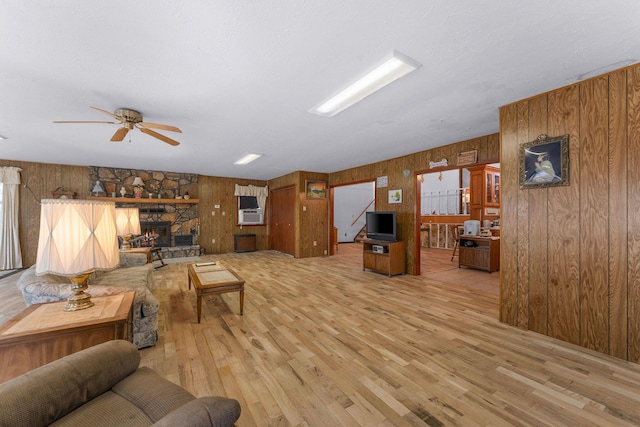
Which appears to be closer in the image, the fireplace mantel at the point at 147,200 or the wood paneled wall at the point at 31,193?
the wood paneled wall at the point at 31,193

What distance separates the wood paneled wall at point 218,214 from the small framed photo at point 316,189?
246 centimetres

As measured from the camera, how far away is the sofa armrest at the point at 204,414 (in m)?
0.82

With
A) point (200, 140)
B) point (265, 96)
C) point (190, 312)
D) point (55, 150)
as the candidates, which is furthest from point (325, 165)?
point (55, 150)

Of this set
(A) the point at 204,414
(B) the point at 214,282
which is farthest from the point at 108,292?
(A) the point at 204,414

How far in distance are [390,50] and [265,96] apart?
4.45ft

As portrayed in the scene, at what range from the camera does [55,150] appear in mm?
5035

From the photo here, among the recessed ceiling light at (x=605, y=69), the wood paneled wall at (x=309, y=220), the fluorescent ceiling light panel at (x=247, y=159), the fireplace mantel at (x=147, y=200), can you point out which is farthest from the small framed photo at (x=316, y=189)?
the recessed ceiling light at (x=605, y=69)

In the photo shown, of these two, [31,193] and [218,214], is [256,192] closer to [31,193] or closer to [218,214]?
[218,214]

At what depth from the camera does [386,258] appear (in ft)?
17.1

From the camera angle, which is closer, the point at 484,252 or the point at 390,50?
the point at 390,50

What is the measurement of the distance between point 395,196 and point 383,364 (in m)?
4.12

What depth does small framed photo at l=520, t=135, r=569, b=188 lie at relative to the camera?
2.53 metres

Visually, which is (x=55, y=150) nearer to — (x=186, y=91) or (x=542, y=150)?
(x=186, y=91)

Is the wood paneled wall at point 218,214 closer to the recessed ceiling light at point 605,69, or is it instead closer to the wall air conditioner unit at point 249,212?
the wall air conditioner unit at point 249,212
